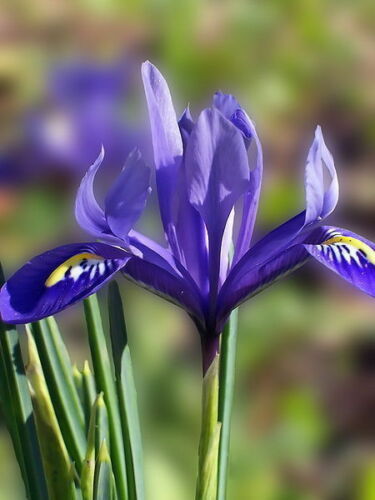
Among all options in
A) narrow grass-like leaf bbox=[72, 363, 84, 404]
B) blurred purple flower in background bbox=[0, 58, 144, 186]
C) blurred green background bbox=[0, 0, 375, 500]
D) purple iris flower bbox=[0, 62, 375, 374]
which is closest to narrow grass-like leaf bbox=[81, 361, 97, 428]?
narrow grass-like leaf bbox=[72, 363, 84, 404]

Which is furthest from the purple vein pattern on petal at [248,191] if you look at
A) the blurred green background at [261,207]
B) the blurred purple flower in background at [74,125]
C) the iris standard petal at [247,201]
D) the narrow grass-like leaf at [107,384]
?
the blurred purple flower in background at [74,125]

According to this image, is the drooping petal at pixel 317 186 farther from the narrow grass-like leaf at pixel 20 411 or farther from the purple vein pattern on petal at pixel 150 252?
the narrow grass-like leaf at pixel 20 411

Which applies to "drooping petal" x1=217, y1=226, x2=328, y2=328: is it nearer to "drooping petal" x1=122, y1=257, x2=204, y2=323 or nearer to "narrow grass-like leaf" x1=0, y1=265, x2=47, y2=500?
"drooping petal" x1=122, y1=257, x2=204, y2=323

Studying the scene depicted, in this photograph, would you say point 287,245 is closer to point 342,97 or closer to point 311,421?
point 311,421

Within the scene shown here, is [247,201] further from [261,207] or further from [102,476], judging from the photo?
[261,207]

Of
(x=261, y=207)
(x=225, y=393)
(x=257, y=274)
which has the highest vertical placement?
(x=257, y=274)

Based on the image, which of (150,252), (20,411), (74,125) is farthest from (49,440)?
(74,125)
